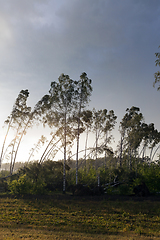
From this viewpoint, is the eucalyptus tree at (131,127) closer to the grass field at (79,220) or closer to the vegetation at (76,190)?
the vegetation at (76,190)

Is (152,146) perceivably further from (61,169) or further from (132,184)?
(61,169)

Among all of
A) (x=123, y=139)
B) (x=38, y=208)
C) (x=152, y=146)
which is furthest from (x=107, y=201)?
(x=152, y=146)

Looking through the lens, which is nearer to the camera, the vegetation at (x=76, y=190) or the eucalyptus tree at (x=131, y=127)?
the vegetation at (x=76, y=190)

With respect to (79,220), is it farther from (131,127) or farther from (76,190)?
(131,127)

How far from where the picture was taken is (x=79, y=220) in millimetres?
15820

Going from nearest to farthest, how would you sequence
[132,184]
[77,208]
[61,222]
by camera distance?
[61,222] → [77,208] → [132,184]

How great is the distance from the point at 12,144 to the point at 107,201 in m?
23.4

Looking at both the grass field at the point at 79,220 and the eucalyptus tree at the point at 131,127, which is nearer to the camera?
the grass field at the point at 79,220

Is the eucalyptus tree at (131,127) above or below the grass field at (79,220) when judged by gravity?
above

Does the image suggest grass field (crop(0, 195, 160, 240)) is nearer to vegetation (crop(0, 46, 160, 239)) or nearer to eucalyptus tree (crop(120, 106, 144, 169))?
vegetation (crop(0, 46, 160, 239))

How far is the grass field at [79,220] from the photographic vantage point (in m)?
12.3

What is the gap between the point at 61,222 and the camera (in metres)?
15.3

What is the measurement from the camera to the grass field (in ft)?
40.4

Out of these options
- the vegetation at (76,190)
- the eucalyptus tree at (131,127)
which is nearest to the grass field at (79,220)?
the vegetation at (76,190)
